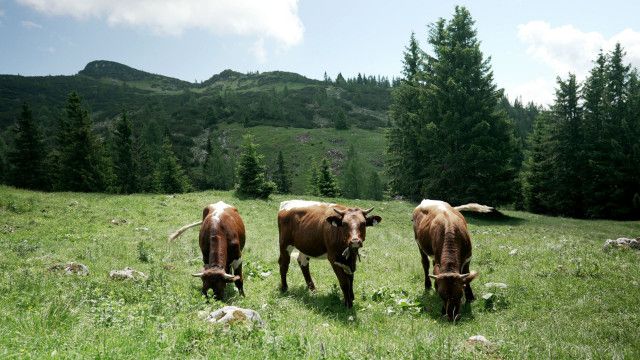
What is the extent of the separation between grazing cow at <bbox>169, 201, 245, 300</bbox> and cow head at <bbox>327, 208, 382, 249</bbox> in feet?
9.26

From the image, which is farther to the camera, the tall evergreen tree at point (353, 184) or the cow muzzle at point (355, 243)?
the tall evergreen tree at point (353, 184)

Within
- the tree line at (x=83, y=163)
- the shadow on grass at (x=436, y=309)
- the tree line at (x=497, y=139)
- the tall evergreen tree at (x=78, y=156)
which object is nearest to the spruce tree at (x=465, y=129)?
the tree line at (x=497, y=139)

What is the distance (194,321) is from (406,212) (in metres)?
31.9

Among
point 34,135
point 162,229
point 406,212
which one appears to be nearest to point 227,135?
point 34,135

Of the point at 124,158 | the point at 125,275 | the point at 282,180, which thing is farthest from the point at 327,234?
the point at 282,180

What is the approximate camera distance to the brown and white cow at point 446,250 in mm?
9156

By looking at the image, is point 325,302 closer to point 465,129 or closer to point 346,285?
point 346,285

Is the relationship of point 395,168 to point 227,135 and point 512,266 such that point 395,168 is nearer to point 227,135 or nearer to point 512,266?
point 512,266

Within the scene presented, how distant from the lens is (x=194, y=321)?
692cm

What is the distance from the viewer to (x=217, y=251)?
10625 mm

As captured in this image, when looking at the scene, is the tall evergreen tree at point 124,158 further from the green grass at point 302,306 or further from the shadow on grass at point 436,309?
the shadow on grass at point 436,309

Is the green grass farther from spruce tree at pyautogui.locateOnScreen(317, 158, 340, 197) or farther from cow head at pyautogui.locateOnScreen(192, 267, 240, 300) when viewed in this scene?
spruce tree at pyautogui.locateOnScreen(317, 158, 340, 197)

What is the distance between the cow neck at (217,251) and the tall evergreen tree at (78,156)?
4730 cm

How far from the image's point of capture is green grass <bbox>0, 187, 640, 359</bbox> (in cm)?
577
